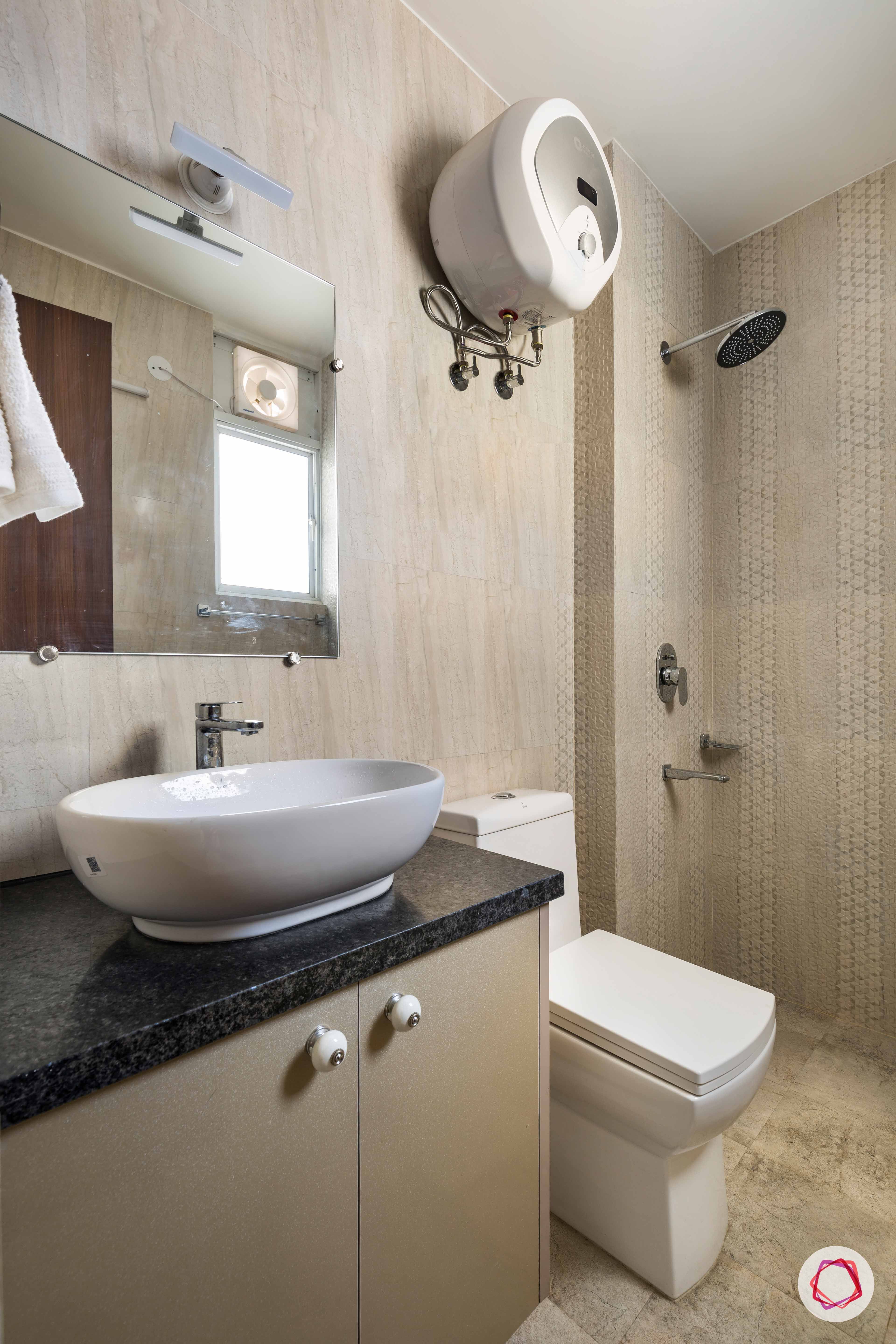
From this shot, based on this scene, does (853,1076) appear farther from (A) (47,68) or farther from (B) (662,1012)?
(A) (47,68)

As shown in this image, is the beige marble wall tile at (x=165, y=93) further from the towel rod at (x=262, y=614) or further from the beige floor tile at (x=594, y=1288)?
the beige floor tile at (x=594, y=1288)

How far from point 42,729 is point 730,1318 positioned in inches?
57.3

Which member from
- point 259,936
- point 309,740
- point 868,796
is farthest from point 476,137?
point 868,796

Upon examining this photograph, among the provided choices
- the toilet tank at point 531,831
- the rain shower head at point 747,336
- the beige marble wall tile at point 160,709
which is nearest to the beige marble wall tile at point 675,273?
the rain shower head at point 747,336

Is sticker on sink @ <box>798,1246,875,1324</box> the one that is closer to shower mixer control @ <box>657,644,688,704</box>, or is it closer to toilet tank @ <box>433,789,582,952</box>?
toilet tank @ <box>433,789,582,952</box>

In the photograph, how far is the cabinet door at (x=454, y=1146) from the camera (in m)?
0.72

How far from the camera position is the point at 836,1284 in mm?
1126

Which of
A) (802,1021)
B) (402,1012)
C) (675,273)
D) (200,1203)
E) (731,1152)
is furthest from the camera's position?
(675,273)

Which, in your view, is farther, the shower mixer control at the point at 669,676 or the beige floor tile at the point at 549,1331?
the shower mixer control at the point at 669,676

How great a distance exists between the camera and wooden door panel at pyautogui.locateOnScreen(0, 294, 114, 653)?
87 cm

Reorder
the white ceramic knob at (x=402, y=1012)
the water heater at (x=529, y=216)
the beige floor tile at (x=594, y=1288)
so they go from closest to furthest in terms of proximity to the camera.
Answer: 1. the white ceramic knob at (x=402, y=1012)
2. the beige floor tile at (x=594, y=1288)
3. the water heater at (x=529, y=216)

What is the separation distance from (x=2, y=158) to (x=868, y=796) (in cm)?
235

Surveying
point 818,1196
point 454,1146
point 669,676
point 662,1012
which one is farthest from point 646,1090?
point 669,676

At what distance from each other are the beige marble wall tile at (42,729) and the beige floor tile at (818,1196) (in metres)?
1.46
